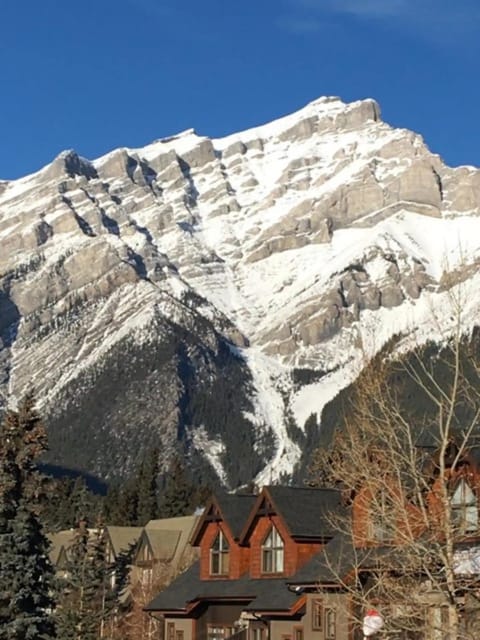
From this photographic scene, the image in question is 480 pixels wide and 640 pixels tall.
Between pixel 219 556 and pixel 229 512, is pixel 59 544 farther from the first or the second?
pixel 229 512

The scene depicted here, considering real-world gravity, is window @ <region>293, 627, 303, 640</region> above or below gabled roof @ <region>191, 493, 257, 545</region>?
below

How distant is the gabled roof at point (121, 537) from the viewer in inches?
3984

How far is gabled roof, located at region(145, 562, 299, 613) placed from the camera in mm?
49312

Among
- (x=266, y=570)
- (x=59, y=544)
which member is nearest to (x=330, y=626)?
(x=266, y=570)

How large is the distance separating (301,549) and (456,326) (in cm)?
2652

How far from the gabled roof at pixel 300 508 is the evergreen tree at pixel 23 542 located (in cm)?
852

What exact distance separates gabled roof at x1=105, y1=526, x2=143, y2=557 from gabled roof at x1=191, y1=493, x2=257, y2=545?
4394cm

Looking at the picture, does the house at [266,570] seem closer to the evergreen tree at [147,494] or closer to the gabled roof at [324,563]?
the gabled roof at [324,563]

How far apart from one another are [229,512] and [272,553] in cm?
395

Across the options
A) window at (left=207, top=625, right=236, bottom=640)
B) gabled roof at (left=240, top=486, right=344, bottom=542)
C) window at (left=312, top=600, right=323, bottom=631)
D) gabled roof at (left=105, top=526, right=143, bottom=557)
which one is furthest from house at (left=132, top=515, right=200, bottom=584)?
window at (left=312, top=600, right=323, bottom=631)

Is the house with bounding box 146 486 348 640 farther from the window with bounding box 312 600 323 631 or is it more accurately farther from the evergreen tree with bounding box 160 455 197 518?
the evergreen tree with bounding box 160 455 197 518

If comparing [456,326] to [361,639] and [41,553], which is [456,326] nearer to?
[361,639]

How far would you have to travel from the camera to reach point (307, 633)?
47.0 meters

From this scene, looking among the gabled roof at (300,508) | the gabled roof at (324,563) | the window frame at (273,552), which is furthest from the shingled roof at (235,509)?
the gabled roof at (324,563)
